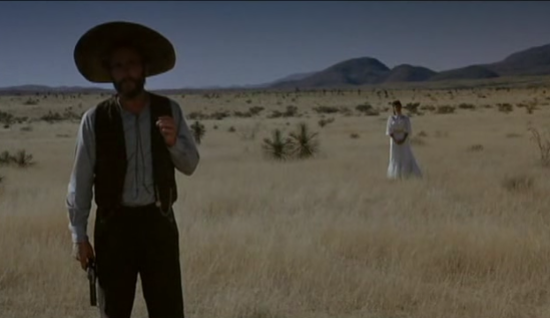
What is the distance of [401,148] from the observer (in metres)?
12.7

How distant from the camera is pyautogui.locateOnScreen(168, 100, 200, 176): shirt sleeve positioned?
3.20 metres

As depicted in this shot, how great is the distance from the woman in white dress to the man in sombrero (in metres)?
9.62

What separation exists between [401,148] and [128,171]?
10056 mm

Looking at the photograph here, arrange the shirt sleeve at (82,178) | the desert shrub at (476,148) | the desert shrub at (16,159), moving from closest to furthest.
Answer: the shirt sleeve at (82,178) < the desert shrub at (16,159) < the desert shrub at (476,148)

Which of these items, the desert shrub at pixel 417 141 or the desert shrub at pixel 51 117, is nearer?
the desert shrub at pixel 417 141

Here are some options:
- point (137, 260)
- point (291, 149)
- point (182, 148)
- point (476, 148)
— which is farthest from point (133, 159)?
point (476, 148)

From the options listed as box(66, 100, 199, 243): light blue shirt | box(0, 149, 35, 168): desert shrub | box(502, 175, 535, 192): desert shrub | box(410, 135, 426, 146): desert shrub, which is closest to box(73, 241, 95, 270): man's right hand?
box(66, 100, 199, 243): light blue shirt

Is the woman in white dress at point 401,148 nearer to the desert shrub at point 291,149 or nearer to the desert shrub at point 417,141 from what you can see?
the desert shrub at point 291,149

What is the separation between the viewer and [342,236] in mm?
7305

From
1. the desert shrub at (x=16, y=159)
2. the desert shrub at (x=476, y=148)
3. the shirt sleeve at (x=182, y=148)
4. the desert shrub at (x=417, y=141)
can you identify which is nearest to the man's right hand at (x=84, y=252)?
the shirt sleeve at (x=182, y=148)

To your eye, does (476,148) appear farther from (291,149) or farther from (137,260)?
(137,260)

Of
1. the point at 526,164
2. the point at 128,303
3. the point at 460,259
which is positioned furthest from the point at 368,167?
the point at 128,303

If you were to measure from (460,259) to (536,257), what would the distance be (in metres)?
0.71

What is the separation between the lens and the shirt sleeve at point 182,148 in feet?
10.5
